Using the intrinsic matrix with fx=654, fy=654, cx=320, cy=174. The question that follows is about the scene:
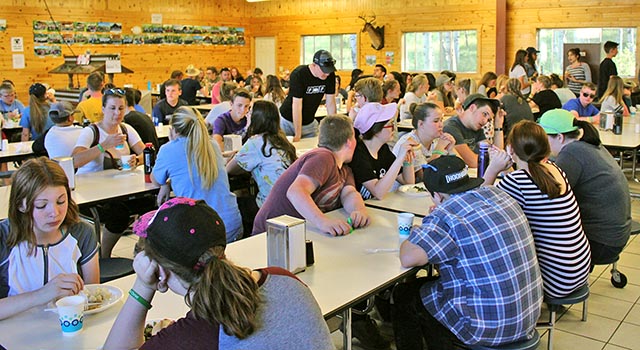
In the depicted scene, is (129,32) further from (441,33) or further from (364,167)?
(364,167)

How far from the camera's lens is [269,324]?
1.56 metres

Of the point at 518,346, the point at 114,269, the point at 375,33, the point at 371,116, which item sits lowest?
the point at 518,346

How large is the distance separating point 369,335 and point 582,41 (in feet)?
35.8

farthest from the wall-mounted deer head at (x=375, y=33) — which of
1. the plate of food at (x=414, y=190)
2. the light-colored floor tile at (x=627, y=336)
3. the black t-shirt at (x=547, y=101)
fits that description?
the light-colored floor tile at (x=627, y=336)

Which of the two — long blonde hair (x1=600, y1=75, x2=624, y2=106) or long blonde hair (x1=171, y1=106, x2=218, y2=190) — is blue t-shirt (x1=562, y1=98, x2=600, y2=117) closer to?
long blonde hair (x1=600, y1=75, x2=624, y2=106)

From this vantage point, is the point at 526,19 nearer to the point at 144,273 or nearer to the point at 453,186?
the point at 453,186

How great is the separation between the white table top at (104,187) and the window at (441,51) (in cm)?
1059

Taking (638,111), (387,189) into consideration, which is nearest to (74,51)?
(638,111)

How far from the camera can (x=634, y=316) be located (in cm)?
394

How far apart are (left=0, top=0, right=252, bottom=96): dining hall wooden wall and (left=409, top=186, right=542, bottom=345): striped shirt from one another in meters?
12.6

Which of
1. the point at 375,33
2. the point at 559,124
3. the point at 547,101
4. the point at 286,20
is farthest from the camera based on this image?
the point at 286,20

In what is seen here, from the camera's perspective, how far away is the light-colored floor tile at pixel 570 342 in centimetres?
355

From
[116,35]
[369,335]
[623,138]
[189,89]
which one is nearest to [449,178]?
[369,335]

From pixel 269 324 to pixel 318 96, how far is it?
4676 millimetres
